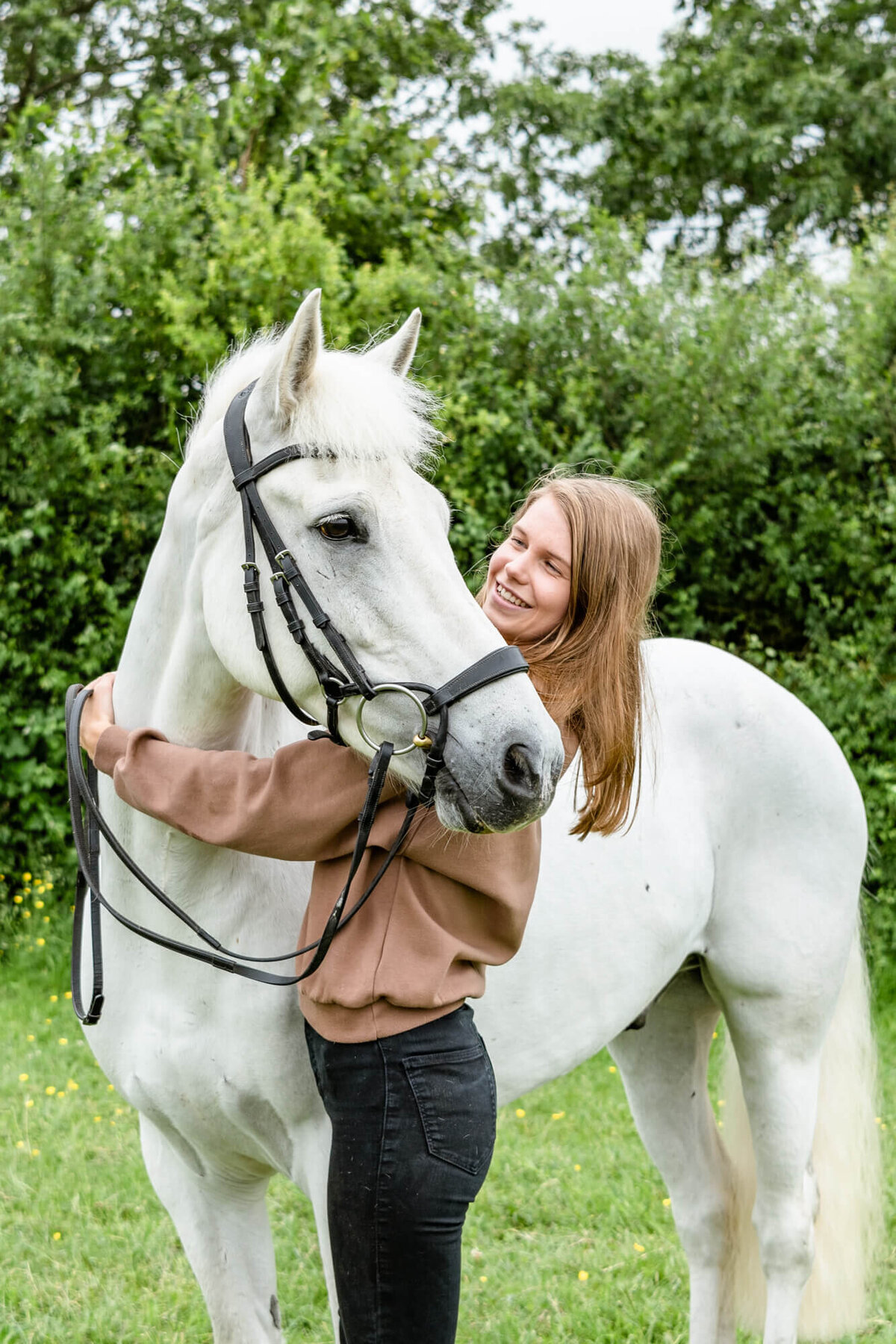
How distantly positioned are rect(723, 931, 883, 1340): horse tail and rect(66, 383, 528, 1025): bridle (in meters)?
1.68

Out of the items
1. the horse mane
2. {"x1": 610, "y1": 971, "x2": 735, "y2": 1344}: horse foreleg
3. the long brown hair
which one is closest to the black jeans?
the long brown hair

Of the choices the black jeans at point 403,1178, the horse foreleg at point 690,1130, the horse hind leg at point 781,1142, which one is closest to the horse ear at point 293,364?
the black jeans at point 403,1178

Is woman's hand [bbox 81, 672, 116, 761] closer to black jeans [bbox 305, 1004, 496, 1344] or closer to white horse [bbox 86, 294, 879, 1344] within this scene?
white horse [bbox 86, 294, 879, 1344]

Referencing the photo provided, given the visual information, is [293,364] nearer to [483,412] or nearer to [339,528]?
[339,528]

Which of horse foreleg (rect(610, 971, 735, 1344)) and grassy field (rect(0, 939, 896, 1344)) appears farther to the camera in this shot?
grassy field (rect(0, 939, 896, 1344))

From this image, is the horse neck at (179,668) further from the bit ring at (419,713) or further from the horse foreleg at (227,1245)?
the horse foreleg at (227,1245)

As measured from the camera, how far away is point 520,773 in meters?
1.52

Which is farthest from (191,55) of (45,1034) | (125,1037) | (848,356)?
(125,1037)

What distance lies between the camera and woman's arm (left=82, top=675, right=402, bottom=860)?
1.69 metres

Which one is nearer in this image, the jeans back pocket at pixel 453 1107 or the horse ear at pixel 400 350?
the jeans back pocket at pixel 453 1107

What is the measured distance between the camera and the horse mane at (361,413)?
168 centimetres

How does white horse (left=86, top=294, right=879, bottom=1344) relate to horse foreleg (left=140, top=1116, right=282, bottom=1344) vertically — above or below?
above

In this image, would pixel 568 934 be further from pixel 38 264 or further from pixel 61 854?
pixel 38 264

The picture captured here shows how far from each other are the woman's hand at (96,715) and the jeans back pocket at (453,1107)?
30.3 inches
